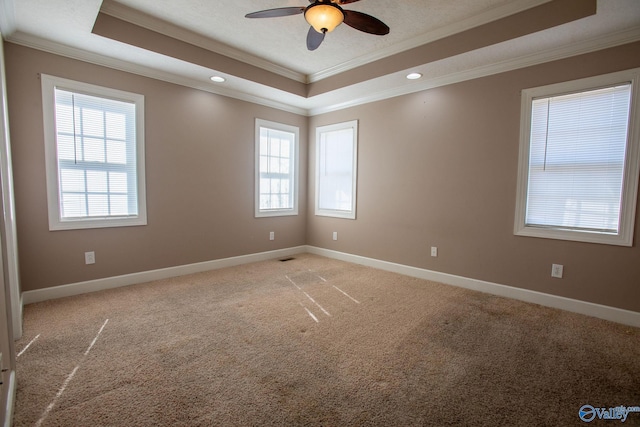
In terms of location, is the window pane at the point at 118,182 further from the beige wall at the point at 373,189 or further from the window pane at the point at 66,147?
the window pane at the point at 66,147

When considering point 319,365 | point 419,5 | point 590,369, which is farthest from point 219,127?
point 590,369

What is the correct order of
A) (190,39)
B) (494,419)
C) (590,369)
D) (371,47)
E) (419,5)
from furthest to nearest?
(371,47), (190,39), (419,5), (590,369), (494,419)

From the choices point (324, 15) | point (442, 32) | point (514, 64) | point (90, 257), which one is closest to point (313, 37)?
point (324, 15)

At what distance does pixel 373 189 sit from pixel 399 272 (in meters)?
1.26

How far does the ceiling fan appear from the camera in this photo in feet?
7.11

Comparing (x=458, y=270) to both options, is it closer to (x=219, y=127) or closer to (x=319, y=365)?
(x=319, y=365)

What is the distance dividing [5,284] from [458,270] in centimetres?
402

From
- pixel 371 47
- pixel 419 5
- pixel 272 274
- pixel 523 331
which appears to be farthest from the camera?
pixel 272 274

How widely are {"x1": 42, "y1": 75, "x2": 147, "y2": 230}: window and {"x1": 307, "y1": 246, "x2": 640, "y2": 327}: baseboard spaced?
325 cm

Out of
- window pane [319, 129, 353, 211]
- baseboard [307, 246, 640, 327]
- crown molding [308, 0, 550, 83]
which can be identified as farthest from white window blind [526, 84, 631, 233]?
window pane [319, 129, 353, 211]

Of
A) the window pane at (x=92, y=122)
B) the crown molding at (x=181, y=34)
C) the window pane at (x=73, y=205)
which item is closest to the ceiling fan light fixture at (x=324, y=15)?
the crown molding at (x=181, y=34)

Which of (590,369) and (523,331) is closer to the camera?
(590,369)

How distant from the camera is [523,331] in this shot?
252 cm

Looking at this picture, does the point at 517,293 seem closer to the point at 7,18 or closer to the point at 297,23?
the point at 297,23
